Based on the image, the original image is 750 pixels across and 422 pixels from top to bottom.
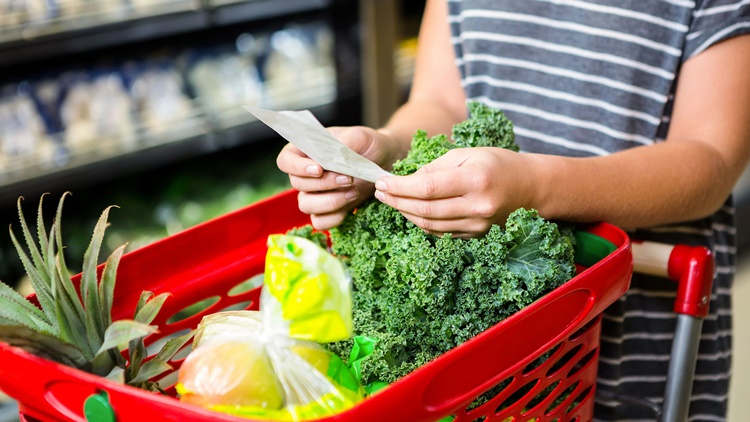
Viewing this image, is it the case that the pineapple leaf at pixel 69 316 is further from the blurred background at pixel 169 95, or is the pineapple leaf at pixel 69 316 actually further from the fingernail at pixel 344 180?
the blurred background at pixel 169 95

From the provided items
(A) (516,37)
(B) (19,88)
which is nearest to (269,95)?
(B) (19,88)

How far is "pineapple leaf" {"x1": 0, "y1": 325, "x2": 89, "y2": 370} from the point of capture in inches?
26.7

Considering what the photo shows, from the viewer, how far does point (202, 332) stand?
2.54 feet

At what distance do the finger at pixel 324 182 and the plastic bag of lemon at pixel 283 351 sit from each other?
0.67ft

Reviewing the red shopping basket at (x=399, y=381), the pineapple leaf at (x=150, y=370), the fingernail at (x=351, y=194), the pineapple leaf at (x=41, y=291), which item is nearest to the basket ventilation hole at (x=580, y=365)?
the red shopping basket at (x=399, y=381)

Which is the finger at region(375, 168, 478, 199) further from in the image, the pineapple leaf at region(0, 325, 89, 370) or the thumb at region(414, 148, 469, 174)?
the pineapple leaf at region(0, 325, 89, 370)

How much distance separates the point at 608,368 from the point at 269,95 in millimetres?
1644

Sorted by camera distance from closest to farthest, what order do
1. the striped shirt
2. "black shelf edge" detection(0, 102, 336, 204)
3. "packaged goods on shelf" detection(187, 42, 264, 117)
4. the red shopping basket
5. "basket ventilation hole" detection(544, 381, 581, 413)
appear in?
1. the red shopping basket
2. "basket ventilation hole" detection(544, 381, 581, 413)
3. the striped shirt
4. "black shelf edge" detection(0, 102, 336, 204)
5. "packaged goods on shelf" detection(187, 42, 264, 117)

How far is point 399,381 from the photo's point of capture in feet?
2.05

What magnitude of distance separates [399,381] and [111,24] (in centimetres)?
175

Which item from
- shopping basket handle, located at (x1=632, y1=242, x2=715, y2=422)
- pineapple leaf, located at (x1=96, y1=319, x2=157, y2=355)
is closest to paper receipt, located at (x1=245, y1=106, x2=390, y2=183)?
pineapple leaf, located at (x1=96, y1=319, x2=157, y2=355)

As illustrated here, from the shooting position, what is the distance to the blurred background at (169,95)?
2062 millimetres

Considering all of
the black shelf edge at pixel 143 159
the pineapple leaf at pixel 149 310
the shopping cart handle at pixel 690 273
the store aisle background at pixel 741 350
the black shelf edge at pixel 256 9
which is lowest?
the store aisle background at pixel 741 350

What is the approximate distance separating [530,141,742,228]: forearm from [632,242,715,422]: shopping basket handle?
0.07 m
